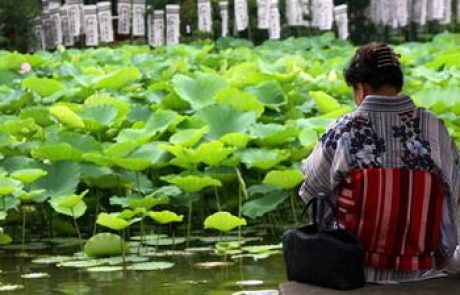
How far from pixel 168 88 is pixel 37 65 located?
8.16 ft

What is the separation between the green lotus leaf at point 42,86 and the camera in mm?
5762

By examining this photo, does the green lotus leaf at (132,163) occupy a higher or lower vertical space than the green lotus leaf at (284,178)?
higher

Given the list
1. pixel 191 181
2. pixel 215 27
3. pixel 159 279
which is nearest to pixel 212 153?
pixel 191 181

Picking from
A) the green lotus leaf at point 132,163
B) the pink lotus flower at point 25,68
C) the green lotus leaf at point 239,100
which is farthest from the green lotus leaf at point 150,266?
the pink lotus flower at point 25,68

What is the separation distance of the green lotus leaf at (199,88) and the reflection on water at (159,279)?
5.36 feet

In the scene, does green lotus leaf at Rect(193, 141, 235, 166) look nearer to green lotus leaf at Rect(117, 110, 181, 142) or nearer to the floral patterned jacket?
green lotus leaf at Rect(117, 110, 181, 142)

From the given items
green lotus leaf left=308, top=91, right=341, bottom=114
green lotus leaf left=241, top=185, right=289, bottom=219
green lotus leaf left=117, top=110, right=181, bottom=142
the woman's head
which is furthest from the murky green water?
green lotus leaf left=308, top=91, right=341, bottom=114

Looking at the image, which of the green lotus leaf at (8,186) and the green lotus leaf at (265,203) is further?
the green lotus leaf at (265,203)

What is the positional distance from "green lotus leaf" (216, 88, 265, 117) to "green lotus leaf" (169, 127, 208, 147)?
62cm

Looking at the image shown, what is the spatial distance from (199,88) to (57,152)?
1358 mm

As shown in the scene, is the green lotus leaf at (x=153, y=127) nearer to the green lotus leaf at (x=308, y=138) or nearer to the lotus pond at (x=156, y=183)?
the lotus pond at (x=156, y=183)

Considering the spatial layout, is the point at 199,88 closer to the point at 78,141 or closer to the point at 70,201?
the point at 78,141

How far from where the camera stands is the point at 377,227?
2572mm

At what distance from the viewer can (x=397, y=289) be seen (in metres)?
2.54
